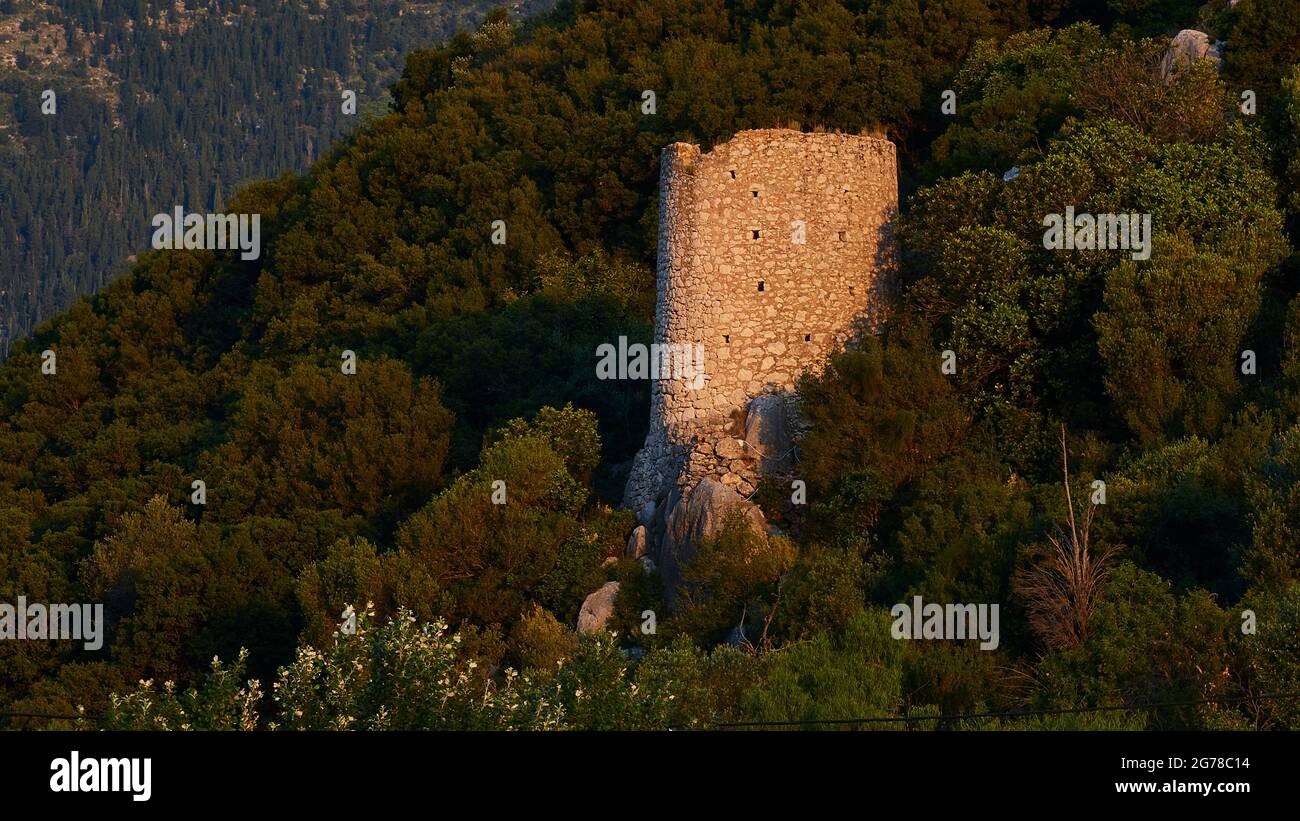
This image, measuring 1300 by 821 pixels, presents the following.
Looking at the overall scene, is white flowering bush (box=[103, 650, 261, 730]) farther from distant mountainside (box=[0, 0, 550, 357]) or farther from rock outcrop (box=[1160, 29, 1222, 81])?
distant mountainside (box=[0, 0, 550, 357])

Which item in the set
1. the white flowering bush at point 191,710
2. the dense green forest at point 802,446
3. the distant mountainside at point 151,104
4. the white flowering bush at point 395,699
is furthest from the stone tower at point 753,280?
the distant mountainside at point 151,104

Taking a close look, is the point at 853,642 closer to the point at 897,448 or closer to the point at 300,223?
the point at 897,448

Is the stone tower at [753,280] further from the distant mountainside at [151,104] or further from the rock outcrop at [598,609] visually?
the distant mountainside at [151,104]

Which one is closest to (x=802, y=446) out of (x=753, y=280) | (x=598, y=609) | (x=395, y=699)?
(x=753, y=280)

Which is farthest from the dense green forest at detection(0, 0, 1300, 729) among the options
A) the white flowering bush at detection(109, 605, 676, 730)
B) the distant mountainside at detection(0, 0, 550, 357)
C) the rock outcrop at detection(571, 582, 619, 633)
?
the distant mountainside at detection(0, 0, 550, 357)

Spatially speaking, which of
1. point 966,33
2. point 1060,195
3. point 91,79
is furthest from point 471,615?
point 91,79
